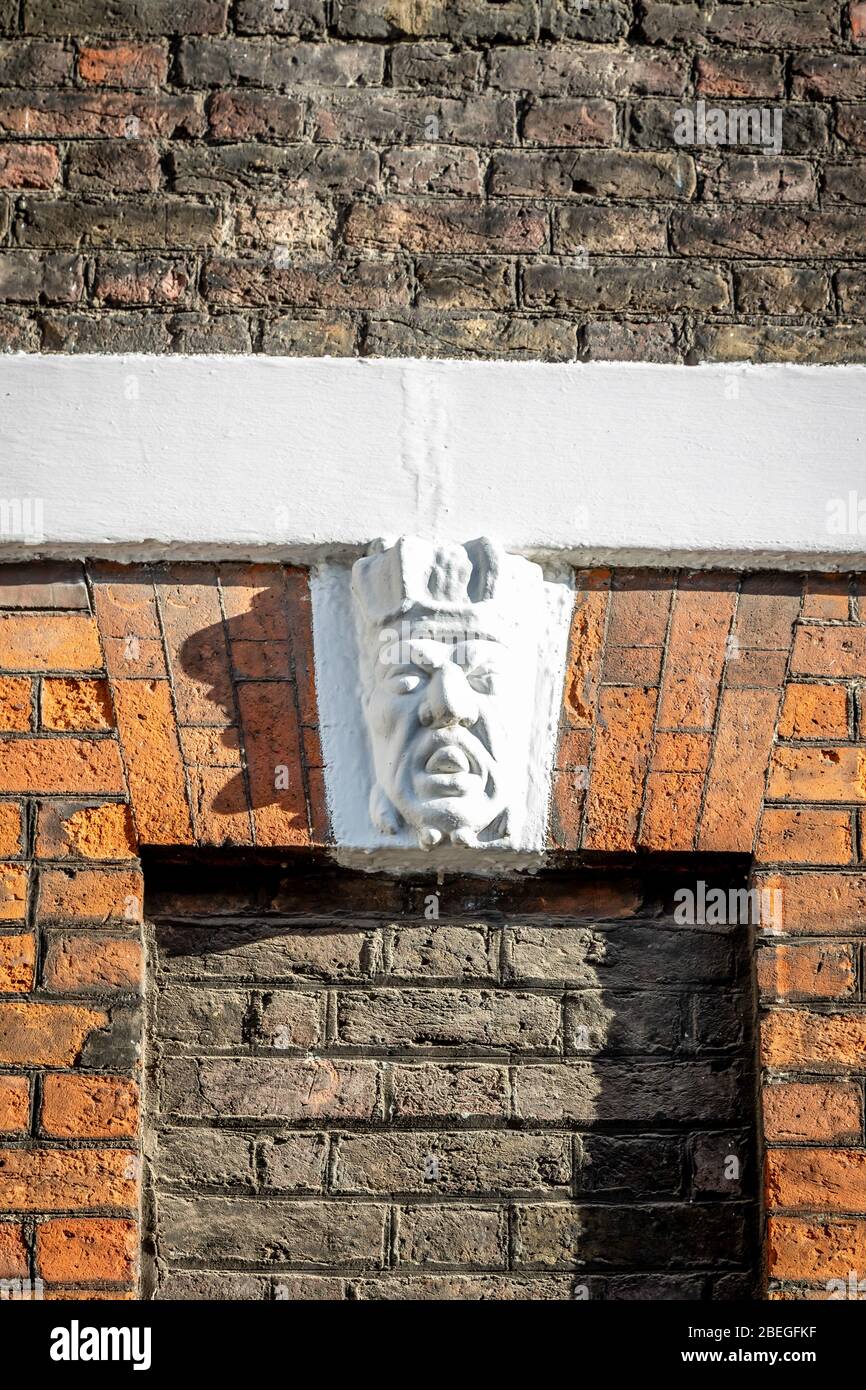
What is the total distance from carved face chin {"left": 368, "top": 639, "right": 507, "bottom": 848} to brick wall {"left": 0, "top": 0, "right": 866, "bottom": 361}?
2.06 feet

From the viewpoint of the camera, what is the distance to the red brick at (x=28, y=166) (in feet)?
10.3

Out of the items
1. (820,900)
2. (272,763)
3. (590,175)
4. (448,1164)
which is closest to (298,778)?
(272,763)

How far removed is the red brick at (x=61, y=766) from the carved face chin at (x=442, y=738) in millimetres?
472

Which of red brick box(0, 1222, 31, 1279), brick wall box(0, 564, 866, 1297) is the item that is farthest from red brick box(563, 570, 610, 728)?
red brick box(0, 1222, 31, 1279)

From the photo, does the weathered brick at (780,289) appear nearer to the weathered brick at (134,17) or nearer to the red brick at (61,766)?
the weathered brick at (134,17)

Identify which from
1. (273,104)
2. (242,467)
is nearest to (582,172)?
(273,104)

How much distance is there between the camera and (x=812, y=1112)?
275cm

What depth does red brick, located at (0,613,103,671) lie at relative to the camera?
2896mm

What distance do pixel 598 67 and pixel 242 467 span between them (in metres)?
1.07

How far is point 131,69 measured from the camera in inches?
126

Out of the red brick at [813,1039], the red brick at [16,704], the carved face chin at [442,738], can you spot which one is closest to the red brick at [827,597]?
the carved face chin at [442,738]

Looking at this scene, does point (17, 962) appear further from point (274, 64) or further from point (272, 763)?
point (274, 64)

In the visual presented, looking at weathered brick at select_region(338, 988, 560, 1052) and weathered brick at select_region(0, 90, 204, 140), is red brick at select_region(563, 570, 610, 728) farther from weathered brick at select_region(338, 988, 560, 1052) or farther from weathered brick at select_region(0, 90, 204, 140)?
weathered brick at select_region(0, 90, 204, 140)

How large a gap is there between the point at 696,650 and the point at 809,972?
1.92 ft
